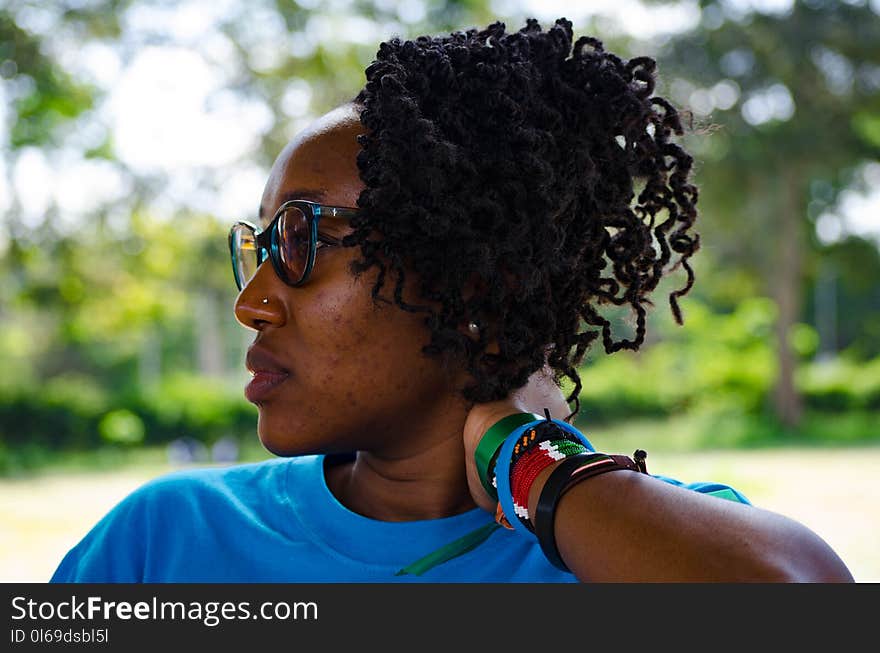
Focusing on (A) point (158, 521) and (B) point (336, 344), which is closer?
(B) point (336, 344)

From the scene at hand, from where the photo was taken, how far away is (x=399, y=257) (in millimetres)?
1400

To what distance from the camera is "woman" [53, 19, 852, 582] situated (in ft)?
4.59

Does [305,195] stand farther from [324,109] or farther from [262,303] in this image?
[324,109]

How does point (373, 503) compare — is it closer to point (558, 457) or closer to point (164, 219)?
point (558, 457)

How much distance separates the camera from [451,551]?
148cm

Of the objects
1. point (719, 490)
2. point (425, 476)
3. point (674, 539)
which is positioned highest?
point (425, 476)

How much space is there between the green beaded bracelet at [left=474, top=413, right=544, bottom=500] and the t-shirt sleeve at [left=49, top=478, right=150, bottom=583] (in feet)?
1.91

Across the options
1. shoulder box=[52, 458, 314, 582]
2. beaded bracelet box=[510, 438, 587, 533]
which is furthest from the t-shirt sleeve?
beaded bracelet box=[510, 438, 587, 533]

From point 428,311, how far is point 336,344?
148 millimetres

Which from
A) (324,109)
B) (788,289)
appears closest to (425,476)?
(324,109)

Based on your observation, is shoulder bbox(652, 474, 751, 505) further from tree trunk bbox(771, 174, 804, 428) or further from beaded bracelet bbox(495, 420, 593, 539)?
tree trunk bbox(771, 174, 804, 428)

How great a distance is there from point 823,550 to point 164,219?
14.4 m

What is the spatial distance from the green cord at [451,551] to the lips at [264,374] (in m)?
0.35
